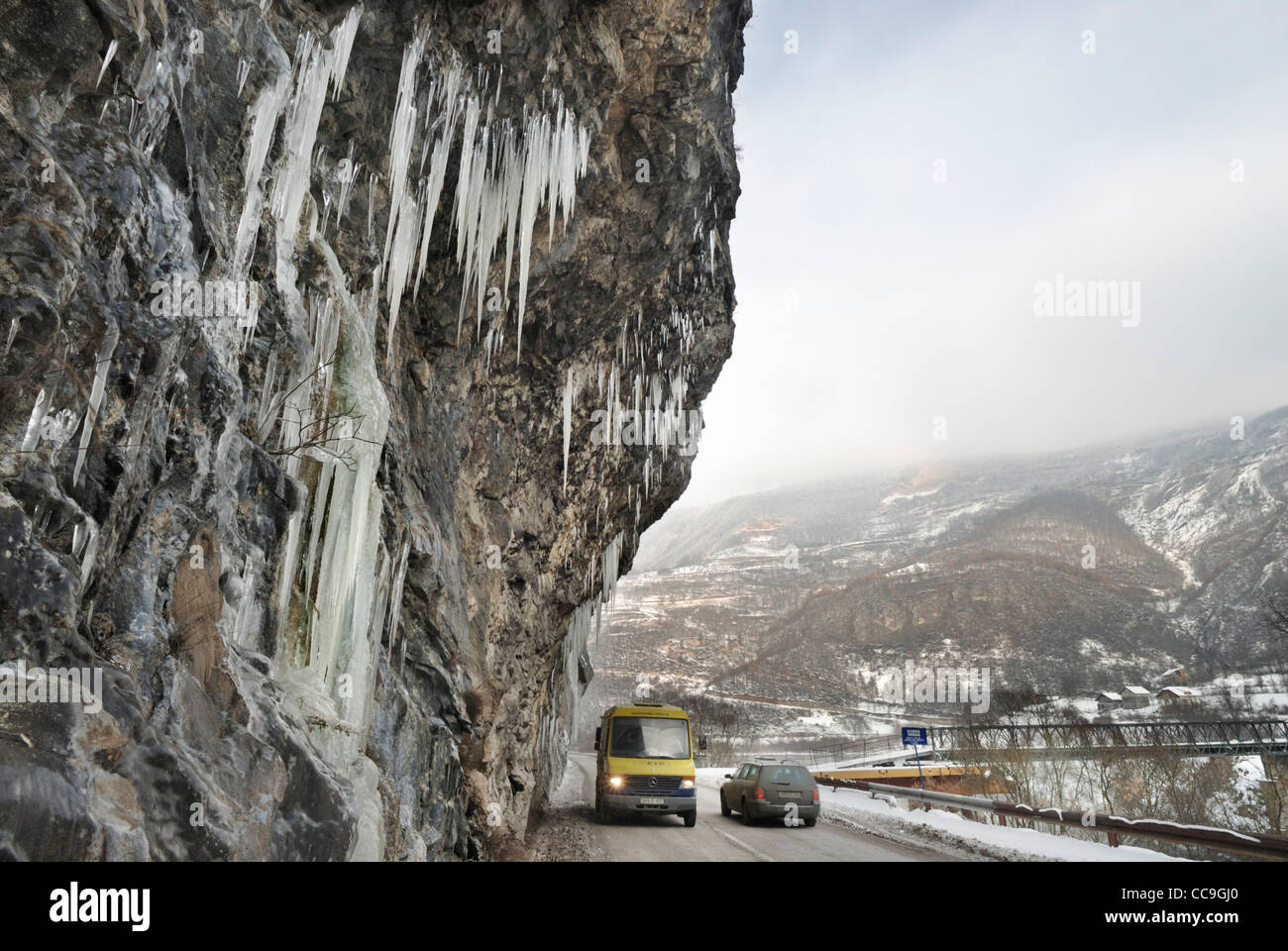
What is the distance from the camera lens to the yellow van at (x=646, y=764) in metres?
15.2

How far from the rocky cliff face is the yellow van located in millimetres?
2268

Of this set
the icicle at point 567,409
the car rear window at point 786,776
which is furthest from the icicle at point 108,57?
the car rear window at point 786,776

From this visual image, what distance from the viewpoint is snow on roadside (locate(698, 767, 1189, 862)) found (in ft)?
31.2

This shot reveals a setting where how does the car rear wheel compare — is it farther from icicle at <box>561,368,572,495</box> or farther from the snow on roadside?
icicle at <box>561,368,572,495</box>

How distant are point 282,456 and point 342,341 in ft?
5.56

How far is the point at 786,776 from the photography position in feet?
50.9

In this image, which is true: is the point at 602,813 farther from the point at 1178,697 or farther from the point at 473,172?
the point at 1178,697

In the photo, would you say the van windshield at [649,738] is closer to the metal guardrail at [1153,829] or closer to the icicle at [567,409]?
the metal guardrail at [1153,829]

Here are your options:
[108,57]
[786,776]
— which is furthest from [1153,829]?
[108,57]

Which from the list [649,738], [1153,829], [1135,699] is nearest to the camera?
[1153,829]

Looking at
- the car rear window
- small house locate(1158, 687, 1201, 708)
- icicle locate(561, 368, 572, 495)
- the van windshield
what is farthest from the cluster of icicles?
small house locate(1158, 687, 1201, 708)

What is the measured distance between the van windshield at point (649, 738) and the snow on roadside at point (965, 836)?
383 centimetres

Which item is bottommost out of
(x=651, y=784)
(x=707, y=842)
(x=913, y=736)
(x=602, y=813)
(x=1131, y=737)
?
(x=1131, y=737)

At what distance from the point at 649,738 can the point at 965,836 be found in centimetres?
678
